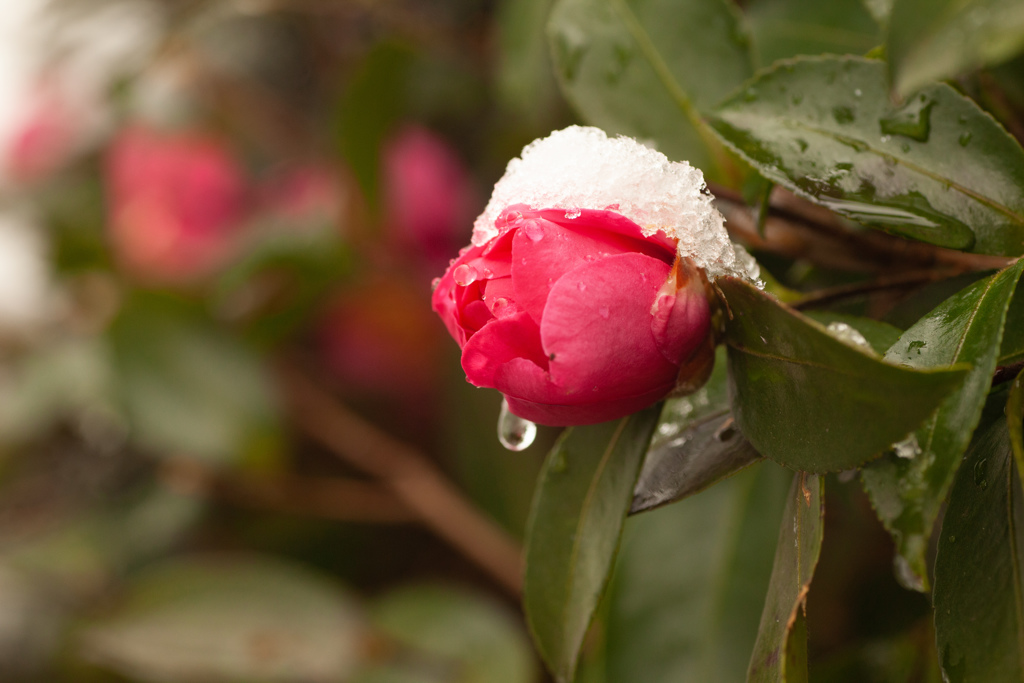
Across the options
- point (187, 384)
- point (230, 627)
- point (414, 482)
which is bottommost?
point (230, 627)

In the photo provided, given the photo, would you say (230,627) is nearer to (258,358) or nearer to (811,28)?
(258,358)

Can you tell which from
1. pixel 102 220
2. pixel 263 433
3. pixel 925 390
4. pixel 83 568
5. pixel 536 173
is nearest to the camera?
pixel 925 390

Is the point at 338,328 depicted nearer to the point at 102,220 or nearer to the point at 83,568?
the point at 102,220

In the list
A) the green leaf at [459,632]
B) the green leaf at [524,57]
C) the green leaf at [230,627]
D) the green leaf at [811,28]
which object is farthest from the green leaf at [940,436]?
the green leaf at [230,627]

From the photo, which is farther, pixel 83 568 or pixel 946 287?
pixel 83 568

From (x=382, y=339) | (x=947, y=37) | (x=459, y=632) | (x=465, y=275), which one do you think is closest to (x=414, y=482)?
(x=459, y=632)

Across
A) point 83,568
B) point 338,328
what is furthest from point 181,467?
point 338,328

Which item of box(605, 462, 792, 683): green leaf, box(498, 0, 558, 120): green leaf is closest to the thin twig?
box(605, 462, 792, 683): green leaf
